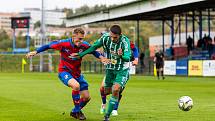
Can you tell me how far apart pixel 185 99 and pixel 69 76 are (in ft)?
9.02

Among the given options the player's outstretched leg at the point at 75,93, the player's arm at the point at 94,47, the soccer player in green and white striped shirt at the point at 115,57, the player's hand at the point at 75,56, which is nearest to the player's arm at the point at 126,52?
the soccer player in green and white striped shirt at the point at 115,57

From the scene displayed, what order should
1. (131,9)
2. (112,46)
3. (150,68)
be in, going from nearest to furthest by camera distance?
(112,46) < (131,9) < (150,68)

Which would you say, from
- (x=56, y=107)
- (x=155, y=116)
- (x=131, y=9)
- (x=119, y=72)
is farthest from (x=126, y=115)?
(x=131, y=9)

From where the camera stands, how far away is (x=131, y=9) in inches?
2025

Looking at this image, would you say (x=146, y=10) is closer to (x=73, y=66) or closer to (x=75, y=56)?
(x=73, y=66)

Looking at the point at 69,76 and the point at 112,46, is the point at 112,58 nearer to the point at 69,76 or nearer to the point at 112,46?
the point at 112,46

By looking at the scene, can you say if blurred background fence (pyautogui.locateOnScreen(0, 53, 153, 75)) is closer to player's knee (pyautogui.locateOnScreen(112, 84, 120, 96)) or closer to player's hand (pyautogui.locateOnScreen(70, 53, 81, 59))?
player's hand (pyautogui.locateOnScreen(70, 53, 81, 59))

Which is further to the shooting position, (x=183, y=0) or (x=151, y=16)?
(x=151, y=16)

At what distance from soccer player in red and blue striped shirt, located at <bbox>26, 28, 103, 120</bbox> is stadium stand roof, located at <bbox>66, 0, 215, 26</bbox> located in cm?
2901

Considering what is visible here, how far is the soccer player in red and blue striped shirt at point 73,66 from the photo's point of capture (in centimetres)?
1235

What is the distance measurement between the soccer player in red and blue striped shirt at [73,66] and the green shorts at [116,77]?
508mm

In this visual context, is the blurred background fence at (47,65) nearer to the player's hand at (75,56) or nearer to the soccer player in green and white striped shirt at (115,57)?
the player's hand at (75,56)

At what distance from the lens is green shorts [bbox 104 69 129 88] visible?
11594 mm

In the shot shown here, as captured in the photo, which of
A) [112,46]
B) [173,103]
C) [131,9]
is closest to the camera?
[112,46]
